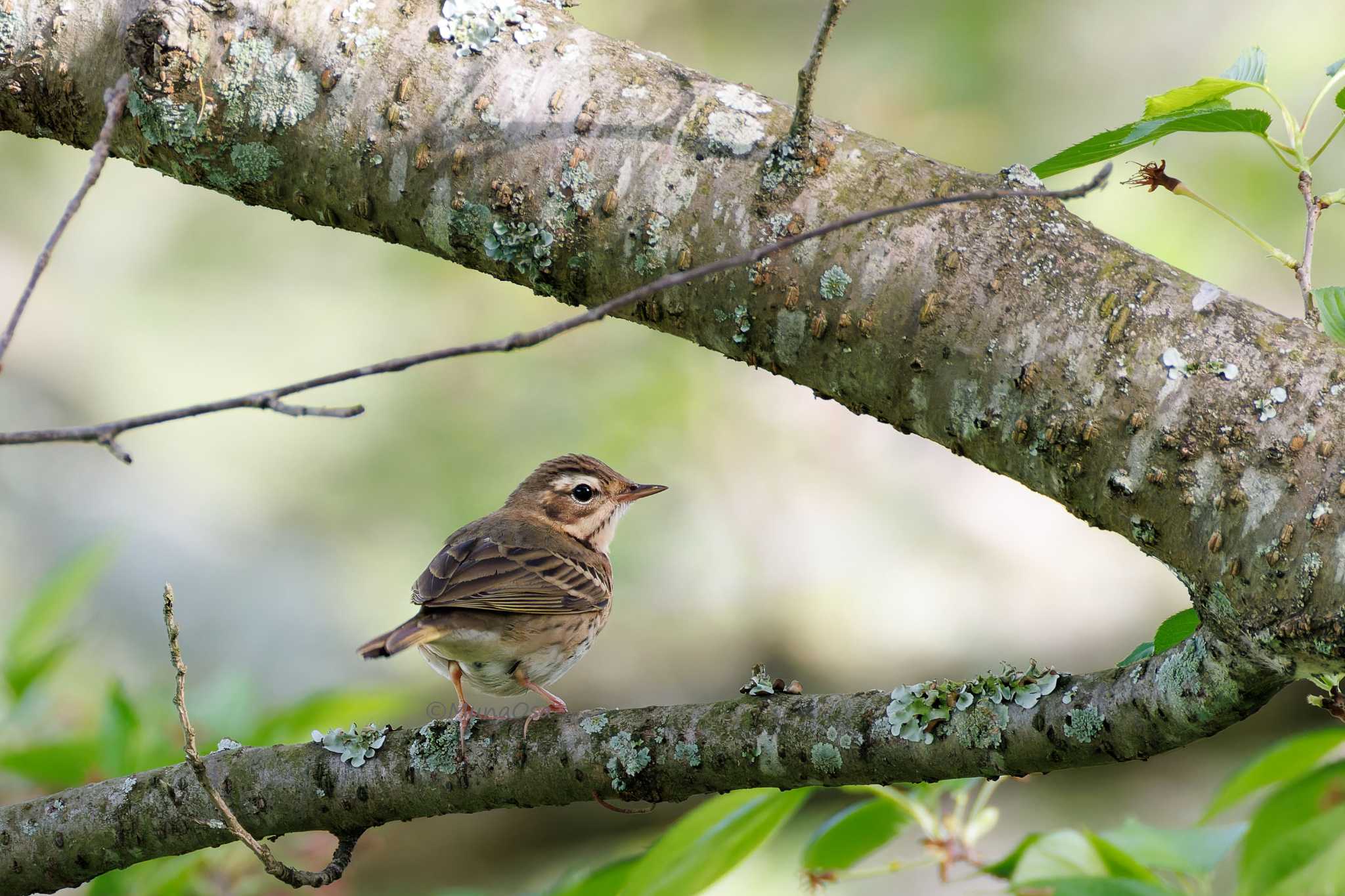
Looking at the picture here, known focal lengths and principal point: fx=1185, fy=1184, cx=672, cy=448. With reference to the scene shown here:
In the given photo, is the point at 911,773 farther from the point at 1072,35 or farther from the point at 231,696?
the point at 1072,35

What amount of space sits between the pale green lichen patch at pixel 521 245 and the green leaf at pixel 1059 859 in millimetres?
1441

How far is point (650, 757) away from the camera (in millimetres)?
2070

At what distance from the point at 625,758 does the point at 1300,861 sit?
108cm

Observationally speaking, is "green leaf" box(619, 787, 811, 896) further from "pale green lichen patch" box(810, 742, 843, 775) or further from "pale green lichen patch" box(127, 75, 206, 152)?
"pale green lichen patch" box(127, 75, 206, 152)

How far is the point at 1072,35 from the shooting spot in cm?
714

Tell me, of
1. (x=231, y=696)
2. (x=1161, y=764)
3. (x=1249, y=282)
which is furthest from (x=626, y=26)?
(x=1161, y=764)

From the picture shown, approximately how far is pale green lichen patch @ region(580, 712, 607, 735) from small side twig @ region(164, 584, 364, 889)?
528 mm

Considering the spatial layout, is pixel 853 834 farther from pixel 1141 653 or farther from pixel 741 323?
pixel 741 323

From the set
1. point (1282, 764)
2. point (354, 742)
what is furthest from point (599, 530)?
point (1282, 764)

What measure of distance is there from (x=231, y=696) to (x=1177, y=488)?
8.93 feet

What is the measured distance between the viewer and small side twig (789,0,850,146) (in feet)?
5.80

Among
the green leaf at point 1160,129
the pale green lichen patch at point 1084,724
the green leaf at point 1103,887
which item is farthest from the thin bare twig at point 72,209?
the green leaf at point 1103,887

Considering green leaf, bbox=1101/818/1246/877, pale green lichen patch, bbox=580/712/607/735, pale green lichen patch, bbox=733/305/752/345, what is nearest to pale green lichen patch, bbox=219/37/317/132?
pale green lichen patch, bbox=733/305/752/345

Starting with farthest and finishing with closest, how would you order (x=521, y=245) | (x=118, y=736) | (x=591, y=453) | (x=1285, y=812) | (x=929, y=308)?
(x=591, y=453) < (x=118, y=736) < (x=521, y=245) < (x=1285, y=812) < (x=929, y=308)
